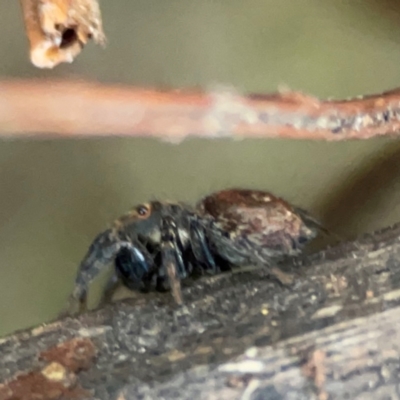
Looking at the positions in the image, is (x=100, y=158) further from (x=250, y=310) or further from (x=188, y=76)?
(x=250, y=310)

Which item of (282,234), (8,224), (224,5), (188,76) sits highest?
(224,5)

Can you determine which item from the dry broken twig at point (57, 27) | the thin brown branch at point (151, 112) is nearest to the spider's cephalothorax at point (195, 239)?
the thin brown branch at point (151, 112)

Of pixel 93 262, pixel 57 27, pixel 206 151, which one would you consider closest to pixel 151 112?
pixel 57 27

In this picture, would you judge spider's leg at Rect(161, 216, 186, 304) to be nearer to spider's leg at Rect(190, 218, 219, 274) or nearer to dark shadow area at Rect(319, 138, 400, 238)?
spider's leg at Rect(190, 218, 219, 274)

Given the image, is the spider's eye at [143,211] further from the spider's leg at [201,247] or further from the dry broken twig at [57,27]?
the dry broken twig at [57,27]

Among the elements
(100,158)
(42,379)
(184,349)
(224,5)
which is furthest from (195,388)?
(224,5)

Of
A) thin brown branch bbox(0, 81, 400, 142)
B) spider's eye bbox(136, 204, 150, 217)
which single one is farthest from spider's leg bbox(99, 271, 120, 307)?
thin brown branch bbox(0, 81, 400, 142)
